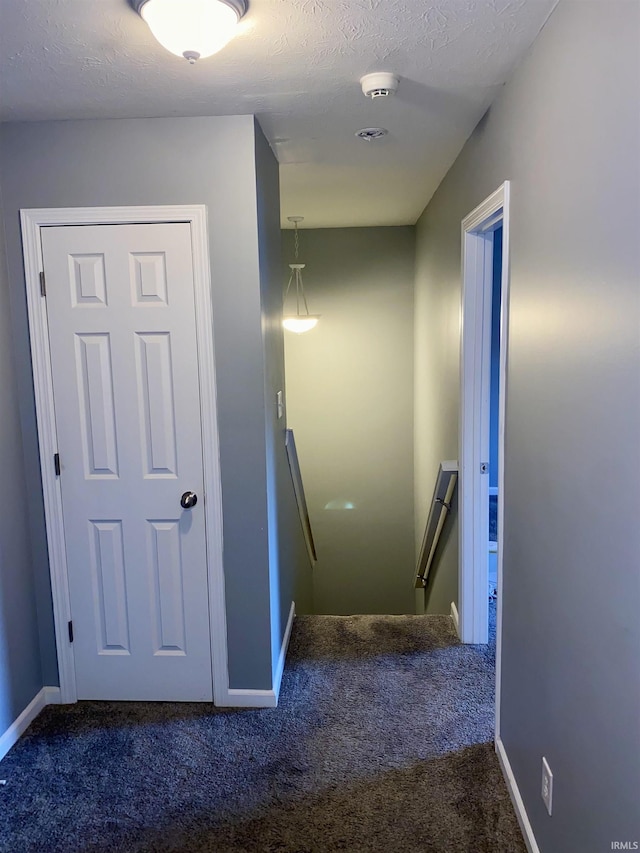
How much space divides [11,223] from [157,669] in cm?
192

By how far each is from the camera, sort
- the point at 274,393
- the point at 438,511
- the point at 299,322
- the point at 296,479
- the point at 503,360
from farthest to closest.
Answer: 1. the point at 299,322
2. the point at 296,479
3. the point at 438,511
4. the point at 274,393
5. the point at 503,360

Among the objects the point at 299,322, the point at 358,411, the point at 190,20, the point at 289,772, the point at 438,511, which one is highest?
the point at 190,20

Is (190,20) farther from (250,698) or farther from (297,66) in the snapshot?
(250,698)

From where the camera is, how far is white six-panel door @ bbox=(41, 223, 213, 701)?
2.34 meters

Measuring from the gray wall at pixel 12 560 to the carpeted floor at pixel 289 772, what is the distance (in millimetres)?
217

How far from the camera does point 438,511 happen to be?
3549 mm

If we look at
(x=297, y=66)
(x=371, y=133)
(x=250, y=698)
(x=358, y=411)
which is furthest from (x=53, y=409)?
(x=358, y=411)

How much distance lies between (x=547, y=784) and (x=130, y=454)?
1.83 m

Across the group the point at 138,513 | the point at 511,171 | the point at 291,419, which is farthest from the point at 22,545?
the point at 291,419

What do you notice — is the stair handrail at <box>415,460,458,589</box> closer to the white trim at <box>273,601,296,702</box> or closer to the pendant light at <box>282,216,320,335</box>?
the white trim at <box>273,601,296,702</box>

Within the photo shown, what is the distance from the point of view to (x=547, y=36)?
1.56m

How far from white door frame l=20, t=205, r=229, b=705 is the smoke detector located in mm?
738

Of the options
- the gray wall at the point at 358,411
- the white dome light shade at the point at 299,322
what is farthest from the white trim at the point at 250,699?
the gray wall at the point at 358,411

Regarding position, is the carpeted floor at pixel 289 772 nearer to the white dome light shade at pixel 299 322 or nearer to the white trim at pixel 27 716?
the white trim at pixel 27 716
